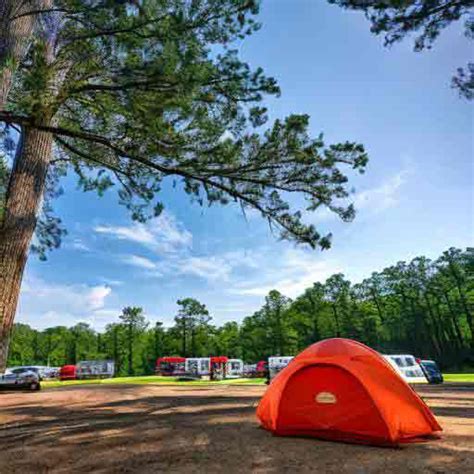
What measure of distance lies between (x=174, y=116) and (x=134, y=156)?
0.93 meters

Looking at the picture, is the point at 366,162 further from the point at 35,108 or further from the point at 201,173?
the point at 35,108

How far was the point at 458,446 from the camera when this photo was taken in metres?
4.02

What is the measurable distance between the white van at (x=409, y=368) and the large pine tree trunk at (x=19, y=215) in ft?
54.3

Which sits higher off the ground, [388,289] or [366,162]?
[388,289]

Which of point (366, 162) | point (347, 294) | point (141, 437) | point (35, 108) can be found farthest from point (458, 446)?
point (347, 294)

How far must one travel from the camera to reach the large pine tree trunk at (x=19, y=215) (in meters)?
4.45

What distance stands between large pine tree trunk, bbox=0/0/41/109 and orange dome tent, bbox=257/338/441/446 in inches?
211

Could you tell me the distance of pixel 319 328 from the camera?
52.9 m

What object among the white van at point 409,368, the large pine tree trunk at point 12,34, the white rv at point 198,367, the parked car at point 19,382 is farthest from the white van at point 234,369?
the large pine tree trunk at point 12,34

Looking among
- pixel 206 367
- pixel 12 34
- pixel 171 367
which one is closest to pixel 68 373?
pixel 171 367

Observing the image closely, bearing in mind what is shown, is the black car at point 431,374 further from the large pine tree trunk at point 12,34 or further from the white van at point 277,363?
the large pine tree trunk at point 12,34

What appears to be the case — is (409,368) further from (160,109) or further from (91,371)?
(91,371)

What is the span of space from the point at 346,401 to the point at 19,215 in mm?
5035

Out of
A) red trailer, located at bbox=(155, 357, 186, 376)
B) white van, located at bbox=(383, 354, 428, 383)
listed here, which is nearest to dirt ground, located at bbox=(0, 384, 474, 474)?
white van, located at bbox=(383, 354, 428, 383)
